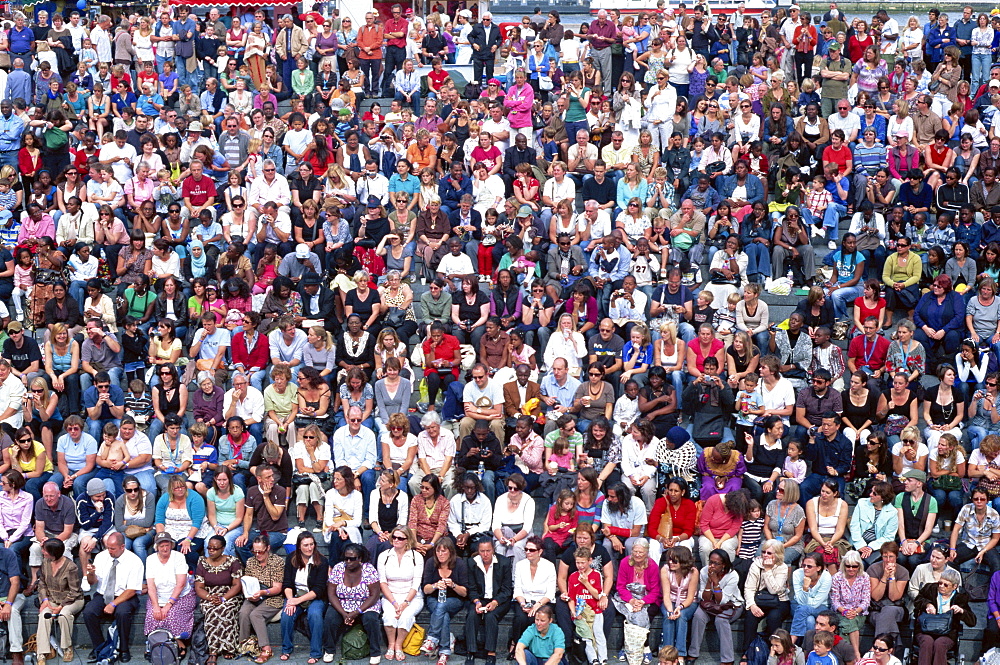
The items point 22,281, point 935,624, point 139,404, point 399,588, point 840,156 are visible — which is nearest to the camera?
point 935,624

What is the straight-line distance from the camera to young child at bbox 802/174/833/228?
18.5m


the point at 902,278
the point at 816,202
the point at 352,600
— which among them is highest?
the point at 816,202

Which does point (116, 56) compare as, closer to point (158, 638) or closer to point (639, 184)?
point (639, 184)

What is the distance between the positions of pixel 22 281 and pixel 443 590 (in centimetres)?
705

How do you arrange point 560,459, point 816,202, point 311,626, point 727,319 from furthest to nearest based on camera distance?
1. point 816,202
2. point 727,319
3. point 560,459
4. point 311,626

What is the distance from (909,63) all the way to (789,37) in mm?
1794

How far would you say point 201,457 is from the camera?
15359mm

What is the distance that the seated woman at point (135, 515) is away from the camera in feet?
48.3

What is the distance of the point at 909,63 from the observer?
21.9m

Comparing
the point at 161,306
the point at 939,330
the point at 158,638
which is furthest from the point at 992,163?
the point at 158,638

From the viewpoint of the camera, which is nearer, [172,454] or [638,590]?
[638,590]

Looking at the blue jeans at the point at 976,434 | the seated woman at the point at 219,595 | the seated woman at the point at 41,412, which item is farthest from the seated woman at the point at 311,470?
the blue jeans at the point at 976,434

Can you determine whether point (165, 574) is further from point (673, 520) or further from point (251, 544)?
point (673, 520)

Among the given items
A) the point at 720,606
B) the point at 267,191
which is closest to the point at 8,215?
the point at 267,191
